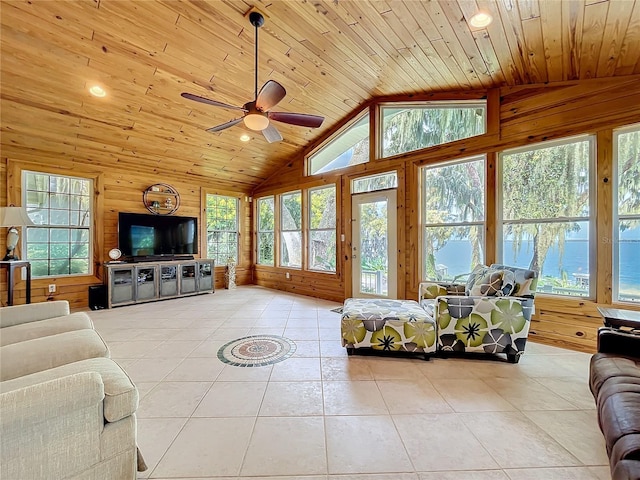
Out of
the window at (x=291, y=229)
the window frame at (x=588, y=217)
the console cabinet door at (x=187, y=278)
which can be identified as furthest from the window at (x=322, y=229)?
the window frame at (x=588, y=217)

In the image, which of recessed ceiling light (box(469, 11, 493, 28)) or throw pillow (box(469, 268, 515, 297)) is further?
throw pillow (box(469, 268, 515, 297))

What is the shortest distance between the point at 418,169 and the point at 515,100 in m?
1.37

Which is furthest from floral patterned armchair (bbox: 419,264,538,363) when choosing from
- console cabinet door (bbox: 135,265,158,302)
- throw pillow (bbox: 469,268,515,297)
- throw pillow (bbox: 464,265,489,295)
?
console cabinet door (bbox: 135,265,158,302)

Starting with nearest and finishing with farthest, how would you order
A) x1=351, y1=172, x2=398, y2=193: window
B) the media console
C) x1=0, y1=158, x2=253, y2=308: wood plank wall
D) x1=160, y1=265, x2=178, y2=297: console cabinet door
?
x1=0, y1=158, x2=253, y2=308: wood plank wall → x1=351, y1=172, x2=398, y2=193: window → the media console → x1=160, y1=265, x2=178, y2=297: console cabinet door

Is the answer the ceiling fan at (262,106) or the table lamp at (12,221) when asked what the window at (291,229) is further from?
the table lamp at (12,221)

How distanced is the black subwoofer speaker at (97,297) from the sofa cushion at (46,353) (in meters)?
3.43

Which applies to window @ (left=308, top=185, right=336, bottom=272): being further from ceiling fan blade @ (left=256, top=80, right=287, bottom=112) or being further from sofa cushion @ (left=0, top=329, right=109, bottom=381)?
sofa cushion @ (left=0, top=329, right=109, bottom=381)

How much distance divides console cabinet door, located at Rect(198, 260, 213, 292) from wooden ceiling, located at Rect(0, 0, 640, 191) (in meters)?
2.47

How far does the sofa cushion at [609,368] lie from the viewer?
1.47 metres

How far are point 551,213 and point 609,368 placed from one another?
2220mm

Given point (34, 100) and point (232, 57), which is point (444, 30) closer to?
point (232, 57)

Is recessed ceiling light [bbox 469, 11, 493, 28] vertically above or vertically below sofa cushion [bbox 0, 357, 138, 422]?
above

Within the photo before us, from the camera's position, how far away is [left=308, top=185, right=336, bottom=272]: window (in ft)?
17.8

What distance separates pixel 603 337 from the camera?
1767 mm
